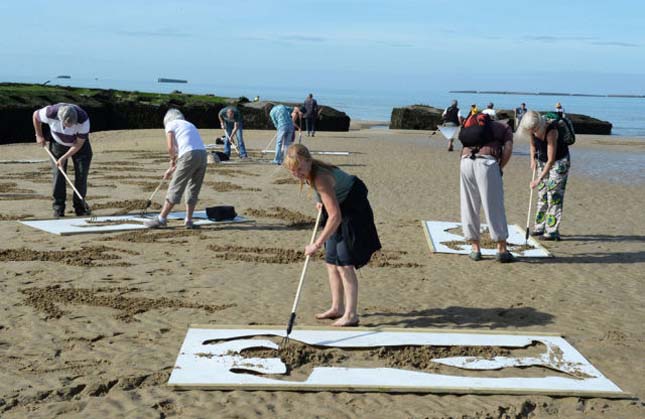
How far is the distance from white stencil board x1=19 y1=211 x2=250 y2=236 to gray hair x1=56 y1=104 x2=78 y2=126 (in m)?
1.36

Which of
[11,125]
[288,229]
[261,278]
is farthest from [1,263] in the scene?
[11,125]

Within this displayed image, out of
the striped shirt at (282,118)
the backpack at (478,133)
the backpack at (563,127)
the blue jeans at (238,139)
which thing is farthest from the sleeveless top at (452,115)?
the backpack at (478,133)

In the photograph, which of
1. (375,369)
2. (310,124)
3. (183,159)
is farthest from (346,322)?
(310,124)

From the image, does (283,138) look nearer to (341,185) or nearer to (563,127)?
(563,127)

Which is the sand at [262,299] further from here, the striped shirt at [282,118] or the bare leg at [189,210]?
the striped shirt at [282,118]

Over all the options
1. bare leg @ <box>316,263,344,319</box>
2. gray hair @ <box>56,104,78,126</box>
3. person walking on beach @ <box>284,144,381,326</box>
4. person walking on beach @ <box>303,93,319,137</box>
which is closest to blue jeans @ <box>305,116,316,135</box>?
person walking on beach @ <box>303,93,319,137</box>

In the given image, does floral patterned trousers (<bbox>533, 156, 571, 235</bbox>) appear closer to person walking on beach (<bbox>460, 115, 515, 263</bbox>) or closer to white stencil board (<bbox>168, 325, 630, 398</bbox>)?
person walking on beach (<bbox>460, 115, 515, 263</bbox>)

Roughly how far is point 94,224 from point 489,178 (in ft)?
17.6

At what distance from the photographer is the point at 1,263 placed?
328 inches

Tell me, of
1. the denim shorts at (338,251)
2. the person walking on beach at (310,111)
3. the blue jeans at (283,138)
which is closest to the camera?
the denim shorts at (338,251)

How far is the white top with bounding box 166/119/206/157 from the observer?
391 inches

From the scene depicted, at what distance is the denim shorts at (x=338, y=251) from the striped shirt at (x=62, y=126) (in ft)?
19.0

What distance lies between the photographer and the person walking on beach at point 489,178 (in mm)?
8367

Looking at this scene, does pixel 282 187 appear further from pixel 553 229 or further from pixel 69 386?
pixel 69 386
